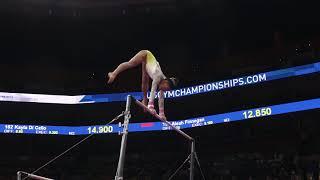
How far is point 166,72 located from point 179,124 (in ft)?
9.95

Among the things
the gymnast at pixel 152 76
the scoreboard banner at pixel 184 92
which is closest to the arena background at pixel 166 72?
the scoreboard banner at pixel 184 92

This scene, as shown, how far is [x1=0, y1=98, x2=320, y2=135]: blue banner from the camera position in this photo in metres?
18.2

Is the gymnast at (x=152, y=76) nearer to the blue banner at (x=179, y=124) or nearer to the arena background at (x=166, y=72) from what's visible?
the blue banner at (x=179, y=124)

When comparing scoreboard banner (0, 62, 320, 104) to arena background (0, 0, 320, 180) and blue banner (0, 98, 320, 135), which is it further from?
blue banner (0, 98, 320, 135)

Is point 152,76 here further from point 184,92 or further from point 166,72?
point 166,72

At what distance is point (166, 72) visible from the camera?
76.8 ft

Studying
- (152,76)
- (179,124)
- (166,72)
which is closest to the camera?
(152,76)

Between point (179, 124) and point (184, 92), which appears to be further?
point (179, 124)

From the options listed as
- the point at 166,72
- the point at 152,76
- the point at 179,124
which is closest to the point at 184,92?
the point at 179,124

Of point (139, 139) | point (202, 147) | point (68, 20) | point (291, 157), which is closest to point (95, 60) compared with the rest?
point (68, 20)

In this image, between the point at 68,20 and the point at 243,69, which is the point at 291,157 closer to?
the point at 243,69

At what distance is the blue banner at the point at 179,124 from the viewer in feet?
59.7

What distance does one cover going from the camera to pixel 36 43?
23969 mm

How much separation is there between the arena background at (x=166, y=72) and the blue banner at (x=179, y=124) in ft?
0.85
